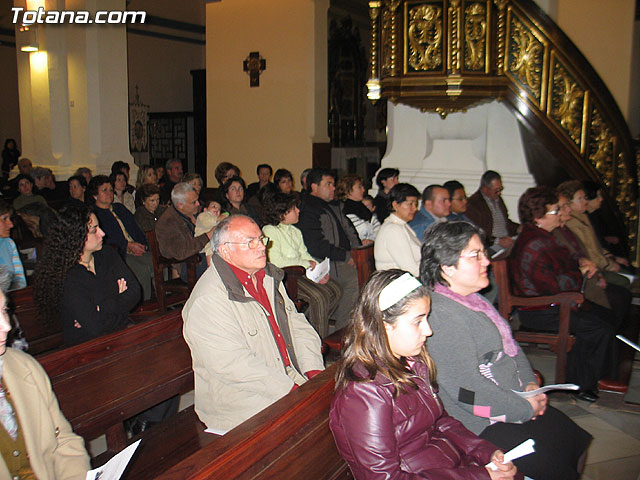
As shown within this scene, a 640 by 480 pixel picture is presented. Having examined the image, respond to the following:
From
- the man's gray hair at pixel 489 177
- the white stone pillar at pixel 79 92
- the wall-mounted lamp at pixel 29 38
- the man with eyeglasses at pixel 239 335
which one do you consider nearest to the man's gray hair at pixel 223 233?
the man with eyeglasses at pixel 239 335

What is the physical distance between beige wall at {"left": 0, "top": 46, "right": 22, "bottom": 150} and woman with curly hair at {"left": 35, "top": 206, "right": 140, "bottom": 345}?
15.4m

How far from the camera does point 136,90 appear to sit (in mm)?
14508

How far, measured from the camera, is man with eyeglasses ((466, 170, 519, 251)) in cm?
588

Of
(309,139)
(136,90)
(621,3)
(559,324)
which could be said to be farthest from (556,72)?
(136,90)

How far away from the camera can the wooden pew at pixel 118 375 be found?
2.31 meters

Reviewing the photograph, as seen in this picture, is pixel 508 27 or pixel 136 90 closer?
pixel 508 27

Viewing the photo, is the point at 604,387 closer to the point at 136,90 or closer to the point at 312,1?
the point at 312,1

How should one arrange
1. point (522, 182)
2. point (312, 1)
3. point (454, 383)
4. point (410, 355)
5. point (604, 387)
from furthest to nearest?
1. point (312, 1)
2. point (522, 182)
3. point (604, 387)
4. point (454, 383)
5. point (410, 355)

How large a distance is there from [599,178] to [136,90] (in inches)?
451

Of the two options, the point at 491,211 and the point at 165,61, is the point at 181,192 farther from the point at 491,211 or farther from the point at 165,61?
the point at 165,61

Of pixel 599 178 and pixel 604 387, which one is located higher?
pixel 599 178

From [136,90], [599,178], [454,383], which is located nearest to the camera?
[454,383]

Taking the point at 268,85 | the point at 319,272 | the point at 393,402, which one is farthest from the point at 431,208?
the point at 268,85

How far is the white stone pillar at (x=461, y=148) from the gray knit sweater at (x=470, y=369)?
4378 mm
